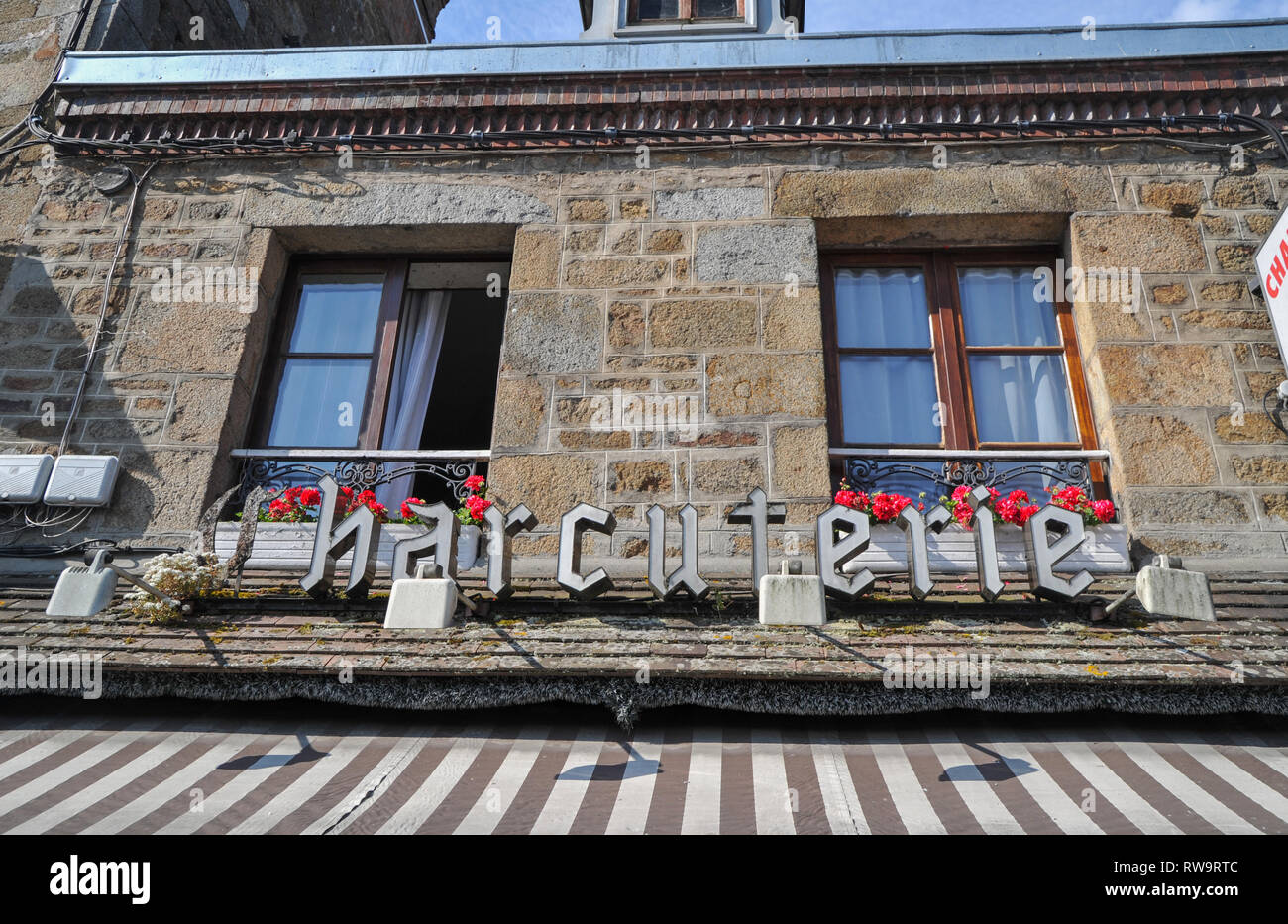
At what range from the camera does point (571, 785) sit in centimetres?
347

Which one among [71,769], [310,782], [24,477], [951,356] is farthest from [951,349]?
[24,477]

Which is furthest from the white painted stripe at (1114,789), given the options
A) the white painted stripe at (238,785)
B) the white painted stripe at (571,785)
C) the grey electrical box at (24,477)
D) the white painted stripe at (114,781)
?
the grey electrical box at (24,477)

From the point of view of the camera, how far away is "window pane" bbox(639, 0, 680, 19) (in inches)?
312

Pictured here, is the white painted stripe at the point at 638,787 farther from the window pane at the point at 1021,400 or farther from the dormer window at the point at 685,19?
the dormer window at the point at 685,19

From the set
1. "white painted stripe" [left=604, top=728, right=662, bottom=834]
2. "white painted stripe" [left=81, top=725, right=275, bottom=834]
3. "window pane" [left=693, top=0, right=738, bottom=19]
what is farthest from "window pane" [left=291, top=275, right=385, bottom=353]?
"window pane" [left=693, top=0, right=738, bottom=19]

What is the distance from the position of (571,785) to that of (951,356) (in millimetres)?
3547

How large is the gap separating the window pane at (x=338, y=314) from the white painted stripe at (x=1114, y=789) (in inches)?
180

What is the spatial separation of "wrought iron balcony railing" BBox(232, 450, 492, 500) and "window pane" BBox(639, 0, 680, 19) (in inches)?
188

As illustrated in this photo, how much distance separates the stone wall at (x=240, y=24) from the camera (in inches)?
268

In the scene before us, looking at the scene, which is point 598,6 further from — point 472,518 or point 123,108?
point 472,518

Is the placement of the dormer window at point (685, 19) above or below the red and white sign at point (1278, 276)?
above

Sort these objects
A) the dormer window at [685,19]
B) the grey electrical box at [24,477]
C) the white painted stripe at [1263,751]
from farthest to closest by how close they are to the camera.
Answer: the dormer window at [685,19] → the grey electrical box at [24,477] → the white painted stripe at [1263,751]

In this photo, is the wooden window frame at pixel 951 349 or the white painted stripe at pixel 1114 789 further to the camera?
the wooden window frame at pixel 951 349
